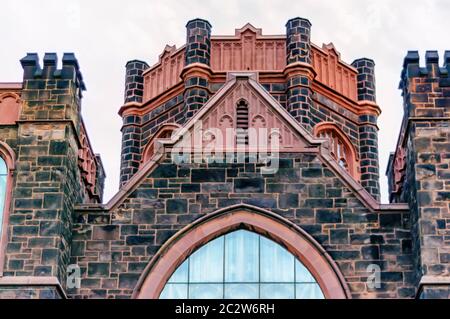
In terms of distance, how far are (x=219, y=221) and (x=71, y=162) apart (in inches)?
148

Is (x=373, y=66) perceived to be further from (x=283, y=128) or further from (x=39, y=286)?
(x=39, y=286)

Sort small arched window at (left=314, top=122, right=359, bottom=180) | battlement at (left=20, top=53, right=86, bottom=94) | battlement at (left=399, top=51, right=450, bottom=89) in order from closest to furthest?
battlement at (left=399, top=51, right=450, bottom=89), battlement at (left=20, top=53, right=86, bottom=94), small arched window at (left=314, top=122, right=359, bottom=180)

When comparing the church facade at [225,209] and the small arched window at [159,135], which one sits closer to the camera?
the church facade at [225,209]

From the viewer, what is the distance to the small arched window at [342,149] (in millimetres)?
37500

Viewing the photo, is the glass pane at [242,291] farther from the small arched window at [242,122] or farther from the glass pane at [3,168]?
the glass pane at [3,168]

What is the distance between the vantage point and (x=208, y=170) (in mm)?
29141

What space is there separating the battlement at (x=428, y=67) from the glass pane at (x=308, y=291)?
17.6 ft

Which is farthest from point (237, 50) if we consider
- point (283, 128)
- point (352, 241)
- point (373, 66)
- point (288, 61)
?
point (352, 241)

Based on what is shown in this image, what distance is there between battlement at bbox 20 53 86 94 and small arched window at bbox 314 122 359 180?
10.2 m

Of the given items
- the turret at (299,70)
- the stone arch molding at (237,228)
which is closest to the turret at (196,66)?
the turret at (299,70)

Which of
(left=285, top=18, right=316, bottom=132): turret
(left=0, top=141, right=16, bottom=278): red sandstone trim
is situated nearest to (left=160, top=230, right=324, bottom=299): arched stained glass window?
(left=0, top=141, right=16, bottom=278): red sandstone trim

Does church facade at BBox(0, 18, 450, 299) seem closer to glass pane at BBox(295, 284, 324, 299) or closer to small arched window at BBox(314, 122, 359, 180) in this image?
glass pane at BBox(295, 284, 324, 299)

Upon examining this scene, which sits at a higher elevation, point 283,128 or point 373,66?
point 373,66

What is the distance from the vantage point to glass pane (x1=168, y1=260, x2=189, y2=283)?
28078mm
